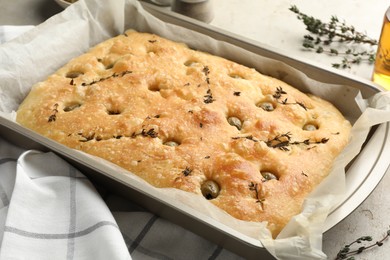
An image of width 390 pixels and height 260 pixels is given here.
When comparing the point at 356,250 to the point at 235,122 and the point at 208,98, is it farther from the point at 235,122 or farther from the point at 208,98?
the point at 208,98

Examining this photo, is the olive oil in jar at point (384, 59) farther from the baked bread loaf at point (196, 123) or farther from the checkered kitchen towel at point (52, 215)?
the checkered kitchen towel at point (52, 215)

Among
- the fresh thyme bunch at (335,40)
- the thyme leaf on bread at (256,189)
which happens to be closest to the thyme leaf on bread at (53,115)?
the thyme leaf on bread at (256,189)

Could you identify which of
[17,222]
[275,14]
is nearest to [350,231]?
[17,222]

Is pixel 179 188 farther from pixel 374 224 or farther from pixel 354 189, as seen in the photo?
pixel 374 224

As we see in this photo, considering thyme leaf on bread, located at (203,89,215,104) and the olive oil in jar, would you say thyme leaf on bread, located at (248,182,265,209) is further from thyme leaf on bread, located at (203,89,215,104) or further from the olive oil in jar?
the olive oil in jar

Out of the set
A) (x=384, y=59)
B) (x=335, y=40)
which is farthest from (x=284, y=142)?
(x=335, y=40)
